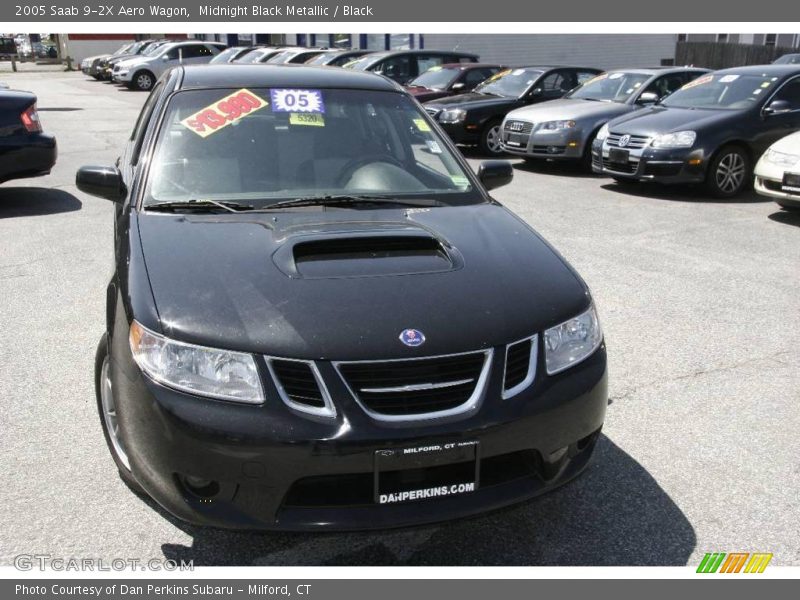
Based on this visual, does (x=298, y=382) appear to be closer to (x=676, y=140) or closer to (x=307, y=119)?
(x=307, y=119)

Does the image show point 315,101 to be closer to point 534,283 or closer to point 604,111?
point 534,283

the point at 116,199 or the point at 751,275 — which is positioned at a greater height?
the point at 116,199

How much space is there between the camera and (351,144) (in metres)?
4.12

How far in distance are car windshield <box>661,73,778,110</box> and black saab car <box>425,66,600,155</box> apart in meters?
2.99

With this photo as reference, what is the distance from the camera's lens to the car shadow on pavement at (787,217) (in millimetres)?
8849

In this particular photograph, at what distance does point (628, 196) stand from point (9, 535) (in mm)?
8968

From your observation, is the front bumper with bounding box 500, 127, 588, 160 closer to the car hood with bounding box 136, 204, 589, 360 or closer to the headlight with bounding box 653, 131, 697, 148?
the headlight with bounding box 653, 131, 697, 148

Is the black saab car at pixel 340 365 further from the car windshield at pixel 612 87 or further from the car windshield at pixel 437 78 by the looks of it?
the car windshield at pixel 437 78

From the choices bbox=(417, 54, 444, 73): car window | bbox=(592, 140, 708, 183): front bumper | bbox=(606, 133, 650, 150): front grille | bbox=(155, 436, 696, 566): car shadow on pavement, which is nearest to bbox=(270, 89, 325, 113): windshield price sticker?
bbox=(155, 436, 696, 566): car shadow on pavement

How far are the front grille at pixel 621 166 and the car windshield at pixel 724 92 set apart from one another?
4.69 ft

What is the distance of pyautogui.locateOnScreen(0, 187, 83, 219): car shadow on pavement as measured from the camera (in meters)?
8.94

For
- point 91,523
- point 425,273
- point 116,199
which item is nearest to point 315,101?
point 116,199

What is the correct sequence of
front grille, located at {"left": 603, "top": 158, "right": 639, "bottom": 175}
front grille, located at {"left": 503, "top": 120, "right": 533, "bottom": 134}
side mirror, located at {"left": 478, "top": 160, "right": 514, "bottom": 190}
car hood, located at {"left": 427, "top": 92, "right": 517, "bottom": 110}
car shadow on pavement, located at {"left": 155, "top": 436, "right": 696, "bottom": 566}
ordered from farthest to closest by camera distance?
car hood, located at {"left": 427, "top": 92, "right": 517, "bottom": 110} → front grille, located at {"left": 503, "top": 120, "right": 533, "bottom": 134} → front grille, located at {"left": 603, "top": 158, "right": 639, "bottom": 175} → side mirror, located at {"left": 478, "top": 160, "right": 514, "bottom": 190} → car shadow on pavement, located at {"left": 155, "top": 436, "right": 696, "bottom": 566}

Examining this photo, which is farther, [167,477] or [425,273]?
[425,273]
